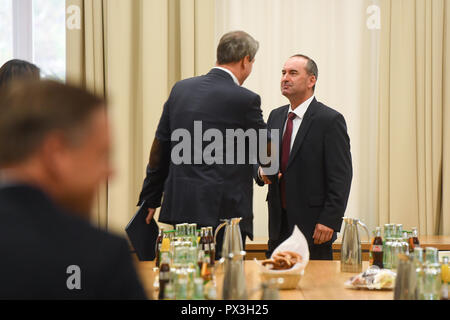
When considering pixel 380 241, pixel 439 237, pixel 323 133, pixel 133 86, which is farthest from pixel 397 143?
pixel 380 241

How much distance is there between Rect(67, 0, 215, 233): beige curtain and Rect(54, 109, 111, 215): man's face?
3.72 metres

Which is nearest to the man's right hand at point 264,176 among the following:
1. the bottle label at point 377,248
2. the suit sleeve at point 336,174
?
the suit sleeve at point 336,174

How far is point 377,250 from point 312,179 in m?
0.95

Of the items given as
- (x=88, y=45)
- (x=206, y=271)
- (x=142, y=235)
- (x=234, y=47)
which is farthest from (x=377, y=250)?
(x=88, y=45)

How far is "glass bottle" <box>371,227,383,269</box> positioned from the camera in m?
2.54

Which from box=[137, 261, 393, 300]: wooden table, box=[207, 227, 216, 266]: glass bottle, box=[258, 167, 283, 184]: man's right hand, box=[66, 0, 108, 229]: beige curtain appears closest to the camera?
box=[137, 261, 393, 300]: wooden table

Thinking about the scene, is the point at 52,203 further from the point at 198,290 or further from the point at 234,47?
the point at 234,47

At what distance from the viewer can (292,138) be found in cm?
356

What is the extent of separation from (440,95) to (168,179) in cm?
284

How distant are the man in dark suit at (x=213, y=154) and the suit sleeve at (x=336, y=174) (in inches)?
22.1

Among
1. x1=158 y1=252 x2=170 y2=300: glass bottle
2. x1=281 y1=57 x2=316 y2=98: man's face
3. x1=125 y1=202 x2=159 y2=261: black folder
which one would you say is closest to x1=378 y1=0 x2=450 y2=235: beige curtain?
x1=281 y1=57 x2=316 y2=98: man's face

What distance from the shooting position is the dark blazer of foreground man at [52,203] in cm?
92

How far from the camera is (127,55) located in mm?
4746

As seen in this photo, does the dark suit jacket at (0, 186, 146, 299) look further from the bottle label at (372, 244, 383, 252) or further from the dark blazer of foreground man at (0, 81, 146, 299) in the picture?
the bottle label at (372, 244, 383, 252)
